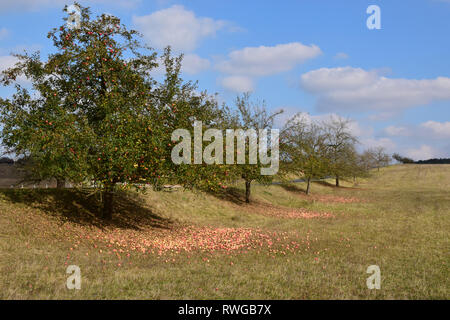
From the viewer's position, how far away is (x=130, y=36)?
1905 centimetres

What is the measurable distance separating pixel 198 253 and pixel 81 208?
29.7ft

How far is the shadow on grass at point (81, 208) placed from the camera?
60.4 ft

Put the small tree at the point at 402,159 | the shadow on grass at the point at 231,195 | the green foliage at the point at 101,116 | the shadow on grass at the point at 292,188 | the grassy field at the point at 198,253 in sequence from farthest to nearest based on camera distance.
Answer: the small tree at the point at 402,159
the shadow on grass at the point at 292,188
the shadow on grass at the point at 231,195
the green foliage at the point at 101,116
the grassy field at the point at 198,253

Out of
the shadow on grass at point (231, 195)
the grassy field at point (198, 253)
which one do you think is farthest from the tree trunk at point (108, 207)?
the shadow on grass at point (231, 195)

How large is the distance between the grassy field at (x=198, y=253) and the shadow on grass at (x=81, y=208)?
0.21ft

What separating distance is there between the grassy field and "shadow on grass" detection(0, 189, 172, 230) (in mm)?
65

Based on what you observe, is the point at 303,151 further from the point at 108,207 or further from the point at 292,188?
the point at 108,207

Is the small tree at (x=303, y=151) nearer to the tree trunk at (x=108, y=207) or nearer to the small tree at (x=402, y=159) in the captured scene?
the tree trunk at (x=108, y=207)

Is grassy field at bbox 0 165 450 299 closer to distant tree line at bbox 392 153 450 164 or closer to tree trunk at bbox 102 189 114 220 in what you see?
tree trunk at bbox 102 189 114 220

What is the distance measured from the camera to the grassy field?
9156 millimetres

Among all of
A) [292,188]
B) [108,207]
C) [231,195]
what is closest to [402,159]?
[292,188]

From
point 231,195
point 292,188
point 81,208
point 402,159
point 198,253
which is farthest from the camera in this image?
point 402,159

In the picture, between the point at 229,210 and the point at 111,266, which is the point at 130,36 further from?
the point at 229,210

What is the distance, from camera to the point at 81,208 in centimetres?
1989
